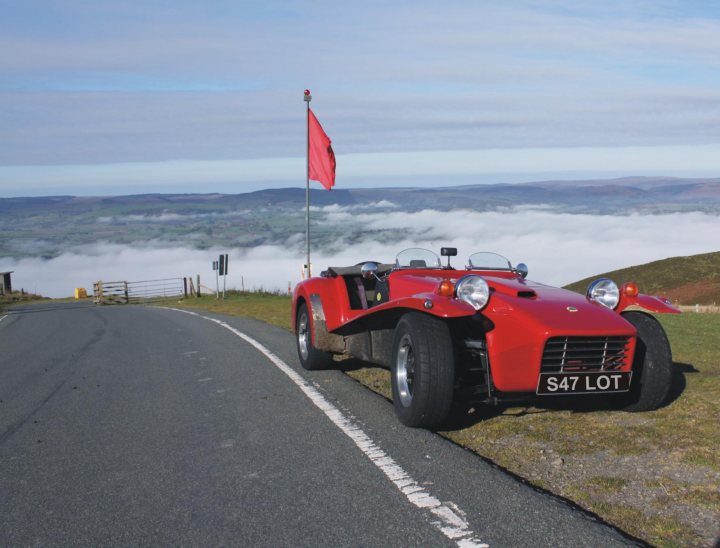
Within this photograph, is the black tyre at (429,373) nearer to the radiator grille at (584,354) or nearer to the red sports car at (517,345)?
the red sports car at (517,345)

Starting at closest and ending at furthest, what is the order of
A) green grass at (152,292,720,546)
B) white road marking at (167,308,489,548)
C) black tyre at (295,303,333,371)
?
1. white road marking at (167,308,489,548)
2. green grass at (152,292,720,546)
3. black tyre at (295,303,333,371)

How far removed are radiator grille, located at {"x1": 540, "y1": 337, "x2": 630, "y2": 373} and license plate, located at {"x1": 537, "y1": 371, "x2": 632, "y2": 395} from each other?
6 cm

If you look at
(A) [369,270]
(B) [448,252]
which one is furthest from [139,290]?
(B) [448,252]

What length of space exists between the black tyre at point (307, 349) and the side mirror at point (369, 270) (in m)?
1.23

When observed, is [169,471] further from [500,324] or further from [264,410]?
[500,324]

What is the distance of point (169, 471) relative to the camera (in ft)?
17.2

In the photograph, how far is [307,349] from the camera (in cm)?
989

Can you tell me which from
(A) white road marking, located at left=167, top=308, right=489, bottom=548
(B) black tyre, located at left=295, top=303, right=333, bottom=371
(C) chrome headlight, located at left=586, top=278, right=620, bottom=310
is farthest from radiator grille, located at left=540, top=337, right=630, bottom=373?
(B) black tyre, located at left=295, top=303, right=333, bottom=371

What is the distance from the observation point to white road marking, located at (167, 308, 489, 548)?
3.89m

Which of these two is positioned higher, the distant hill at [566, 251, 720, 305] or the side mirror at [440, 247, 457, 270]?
the side mirror at [440, 247, 457, 270]

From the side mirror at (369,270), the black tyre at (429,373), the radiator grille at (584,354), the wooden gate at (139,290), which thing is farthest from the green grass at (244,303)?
the radiator grille at (584,354)

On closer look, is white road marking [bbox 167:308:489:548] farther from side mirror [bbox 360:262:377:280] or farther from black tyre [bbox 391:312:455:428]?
side mirror [bbox 360:262:377:280]

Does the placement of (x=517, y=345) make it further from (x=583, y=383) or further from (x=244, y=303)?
(x=244, y=303)

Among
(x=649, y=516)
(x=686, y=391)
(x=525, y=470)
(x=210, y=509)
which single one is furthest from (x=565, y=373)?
(x=210, y=509)
